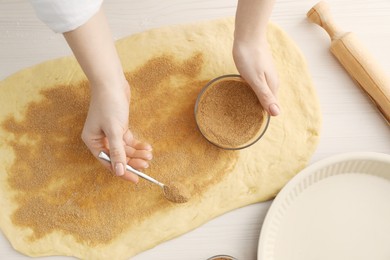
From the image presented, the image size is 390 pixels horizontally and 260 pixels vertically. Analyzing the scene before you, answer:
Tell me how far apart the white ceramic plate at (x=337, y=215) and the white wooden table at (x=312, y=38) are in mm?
65

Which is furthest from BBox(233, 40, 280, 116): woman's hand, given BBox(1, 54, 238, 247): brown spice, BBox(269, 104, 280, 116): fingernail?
BBox(1, 54, 238, 247): brown spice

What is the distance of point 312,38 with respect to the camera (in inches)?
41.0

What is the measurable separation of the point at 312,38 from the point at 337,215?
407 millimetres

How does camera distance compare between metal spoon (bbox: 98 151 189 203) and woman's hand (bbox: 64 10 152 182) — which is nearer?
woman's hand (bbox: 64 10 152 182)

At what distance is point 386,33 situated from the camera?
1045mm

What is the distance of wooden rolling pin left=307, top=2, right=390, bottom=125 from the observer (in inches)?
38.3

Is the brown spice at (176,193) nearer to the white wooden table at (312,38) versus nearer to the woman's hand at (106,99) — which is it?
the woman's hand at (106,99)

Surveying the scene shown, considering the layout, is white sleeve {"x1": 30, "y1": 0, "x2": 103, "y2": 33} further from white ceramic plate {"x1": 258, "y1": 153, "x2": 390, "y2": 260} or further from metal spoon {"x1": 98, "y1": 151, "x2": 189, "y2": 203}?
white ceramic plate {"x1": 258, "y1": 153, "x2": 390, "y2": 260}

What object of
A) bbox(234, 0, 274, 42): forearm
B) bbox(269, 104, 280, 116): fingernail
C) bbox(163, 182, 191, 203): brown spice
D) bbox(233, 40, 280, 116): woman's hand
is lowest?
bbox(163, 182, 191, 203): brown spice

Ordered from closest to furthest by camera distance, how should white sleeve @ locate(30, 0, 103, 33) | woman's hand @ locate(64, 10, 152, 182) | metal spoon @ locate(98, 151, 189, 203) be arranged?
white sleeve @ locate(30, 0, 103, 33), woman's hand @ locate(64, 10, 152, 182), metal spoon @ locate(98, 151, 189, 203)

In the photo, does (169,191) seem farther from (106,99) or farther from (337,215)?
(337,215)

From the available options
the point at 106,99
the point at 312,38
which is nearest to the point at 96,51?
the point at 106,99

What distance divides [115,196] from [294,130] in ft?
1.37

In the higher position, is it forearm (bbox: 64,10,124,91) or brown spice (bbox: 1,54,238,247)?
forearm (bbox: 64,10,124,91)
